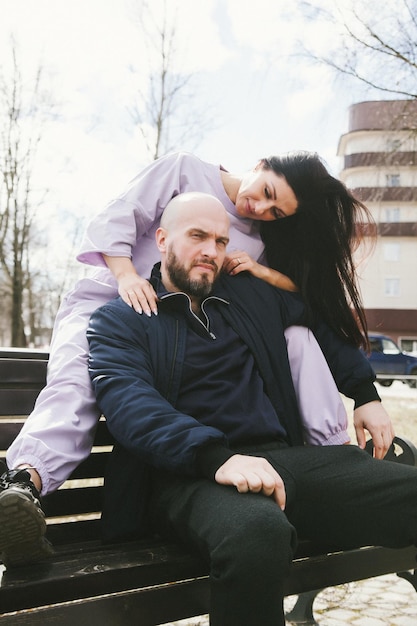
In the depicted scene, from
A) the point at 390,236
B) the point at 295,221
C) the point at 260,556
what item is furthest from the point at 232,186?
the point at 390,236

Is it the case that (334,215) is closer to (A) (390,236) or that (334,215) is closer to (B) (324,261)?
(B) (324,261)

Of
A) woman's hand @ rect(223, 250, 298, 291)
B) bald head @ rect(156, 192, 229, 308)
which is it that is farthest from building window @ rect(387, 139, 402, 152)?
bald head @ rect(156, 192, 229, 308)

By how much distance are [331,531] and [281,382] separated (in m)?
0.61

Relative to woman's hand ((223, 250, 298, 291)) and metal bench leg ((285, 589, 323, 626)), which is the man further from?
metal bench leg ((285, 589, 323, 626))

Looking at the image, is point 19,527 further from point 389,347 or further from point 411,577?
point 389,347

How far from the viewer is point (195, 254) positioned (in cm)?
268

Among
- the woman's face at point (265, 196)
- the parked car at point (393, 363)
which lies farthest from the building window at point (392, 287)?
the woman's face at point (265, 196)

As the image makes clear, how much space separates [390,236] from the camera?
46.9m

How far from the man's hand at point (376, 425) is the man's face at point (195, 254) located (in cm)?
84

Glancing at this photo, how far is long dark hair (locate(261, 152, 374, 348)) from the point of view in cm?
301

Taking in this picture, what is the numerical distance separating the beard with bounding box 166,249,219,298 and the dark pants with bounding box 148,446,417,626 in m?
0.66

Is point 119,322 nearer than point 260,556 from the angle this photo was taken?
No

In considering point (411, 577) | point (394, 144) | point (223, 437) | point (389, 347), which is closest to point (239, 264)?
point (223, 437)

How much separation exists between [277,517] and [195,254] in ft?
3.91
